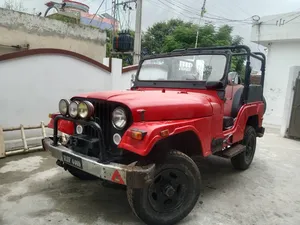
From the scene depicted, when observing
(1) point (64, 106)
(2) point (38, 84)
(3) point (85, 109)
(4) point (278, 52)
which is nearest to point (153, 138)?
(3) point (85, 109)

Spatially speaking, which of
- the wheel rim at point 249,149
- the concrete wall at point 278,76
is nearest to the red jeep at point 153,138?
the wheel rim at point 249,149

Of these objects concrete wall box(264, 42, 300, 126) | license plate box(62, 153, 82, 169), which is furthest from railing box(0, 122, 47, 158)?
concrete wall box(264, 42, 300, 126)

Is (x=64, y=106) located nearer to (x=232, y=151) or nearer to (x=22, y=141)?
(x=232, y=151)

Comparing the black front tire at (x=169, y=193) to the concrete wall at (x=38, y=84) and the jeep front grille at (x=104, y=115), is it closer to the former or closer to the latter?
the jeep front grille at (x=104, y=115)

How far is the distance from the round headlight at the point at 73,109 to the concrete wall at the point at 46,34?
27.4ft

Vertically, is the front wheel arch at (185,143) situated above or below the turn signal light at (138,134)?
below

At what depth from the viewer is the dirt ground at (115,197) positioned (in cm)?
297

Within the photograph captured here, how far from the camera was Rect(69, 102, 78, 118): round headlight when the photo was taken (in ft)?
9.52

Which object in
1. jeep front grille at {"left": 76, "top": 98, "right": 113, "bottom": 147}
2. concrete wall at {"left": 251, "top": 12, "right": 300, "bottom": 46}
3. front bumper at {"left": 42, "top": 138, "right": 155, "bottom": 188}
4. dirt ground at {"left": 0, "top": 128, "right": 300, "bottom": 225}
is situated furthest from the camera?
concrete wall at {"left": 251, "top": 12, "right": 300, "bottom": 46}

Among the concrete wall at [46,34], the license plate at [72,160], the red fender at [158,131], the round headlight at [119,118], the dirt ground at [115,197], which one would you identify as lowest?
the dirt ground at [115,197]

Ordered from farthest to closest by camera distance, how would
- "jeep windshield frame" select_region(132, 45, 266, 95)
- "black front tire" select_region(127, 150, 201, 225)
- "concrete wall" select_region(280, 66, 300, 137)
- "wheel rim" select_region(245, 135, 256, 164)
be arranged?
"concrete wall" select_region(280, 66, 300, 137), "wheel rim" select_region(245, 135, 256, 164), "jeep windshield frame" select_region(132, 45, 266, 95), "black front tire" select_region(127, 150, 201, 225)

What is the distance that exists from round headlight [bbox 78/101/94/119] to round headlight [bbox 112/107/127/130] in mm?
239

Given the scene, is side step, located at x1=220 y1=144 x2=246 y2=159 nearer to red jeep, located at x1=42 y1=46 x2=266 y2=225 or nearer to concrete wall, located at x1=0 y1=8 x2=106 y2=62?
red jeep, located at x1=42 y1=46 x2=266 y2=225

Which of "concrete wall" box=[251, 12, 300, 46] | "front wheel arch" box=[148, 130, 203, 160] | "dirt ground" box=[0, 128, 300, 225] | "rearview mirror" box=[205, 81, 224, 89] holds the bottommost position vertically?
"dirt ground" box=[0, 128, 300, 225]
